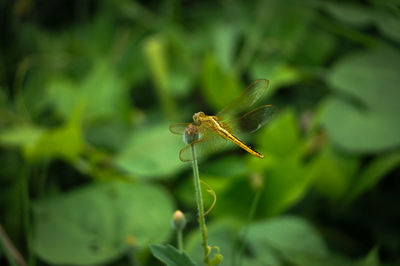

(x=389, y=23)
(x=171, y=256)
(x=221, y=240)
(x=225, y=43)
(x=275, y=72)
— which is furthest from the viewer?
(x=225, y=43)

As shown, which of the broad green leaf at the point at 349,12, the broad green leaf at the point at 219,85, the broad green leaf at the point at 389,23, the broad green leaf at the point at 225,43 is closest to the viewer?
the broad green leaf at the point at 389,23

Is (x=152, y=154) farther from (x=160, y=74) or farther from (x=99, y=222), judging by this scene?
(x=160, y=74)

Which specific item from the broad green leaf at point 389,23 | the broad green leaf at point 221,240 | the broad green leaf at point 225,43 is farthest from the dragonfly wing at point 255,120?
the broad green leaf at point 225,43

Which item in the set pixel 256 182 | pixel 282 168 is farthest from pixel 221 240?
pixel 282 168

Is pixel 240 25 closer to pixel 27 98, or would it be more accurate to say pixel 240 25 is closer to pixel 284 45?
pixel 284 45

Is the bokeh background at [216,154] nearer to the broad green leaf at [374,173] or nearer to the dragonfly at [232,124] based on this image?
the broad green leaf at [374,173]

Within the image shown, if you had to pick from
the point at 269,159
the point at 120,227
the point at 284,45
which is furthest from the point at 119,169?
the point at 284,45

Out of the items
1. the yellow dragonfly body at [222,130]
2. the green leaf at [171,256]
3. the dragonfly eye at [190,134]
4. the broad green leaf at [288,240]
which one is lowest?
the broad green leaf at [288,240]
